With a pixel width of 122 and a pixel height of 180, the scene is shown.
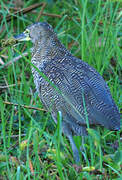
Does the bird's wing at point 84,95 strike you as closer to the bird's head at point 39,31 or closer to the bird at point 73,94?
the bird at point 73,94

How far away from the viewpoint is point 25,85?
4.79 m

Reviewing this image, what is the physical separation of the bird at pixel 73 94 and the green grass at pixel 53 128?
0.42 feet

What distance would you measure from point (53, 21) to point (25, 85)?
5.67ft

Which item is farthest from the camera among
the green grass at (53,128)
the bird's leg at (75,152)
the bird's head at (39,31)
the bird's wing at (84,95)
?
the bird's head at (39,31)

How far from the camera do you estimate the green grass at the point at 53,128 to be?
128 inches

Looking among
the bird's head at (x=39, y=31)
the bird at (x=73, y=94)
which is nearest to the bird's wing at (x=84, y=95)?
the bird at (x=73, y=94)

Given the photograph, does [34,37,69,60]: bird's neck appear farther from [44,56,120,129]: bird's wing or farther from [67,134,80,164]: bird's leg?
[67,134,80,164]: bird's leg

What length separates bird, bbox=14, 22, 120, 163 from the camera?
3.62 m

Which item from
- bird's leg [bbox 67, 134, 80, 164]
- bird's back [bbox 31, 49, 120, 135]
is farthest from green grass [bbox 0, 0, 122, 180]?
bird's back [bbox 31, 49, 120, 135]

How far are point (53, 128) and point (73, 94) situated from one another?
2.79ft

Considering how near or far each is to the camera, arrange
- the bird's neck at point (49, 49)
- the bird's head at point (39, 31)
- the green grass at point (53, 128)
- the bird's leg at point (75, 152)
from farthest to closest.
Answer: the bird's head at point (39, 31) < the bird's neck at point (49, 49) < the bird's leg at point (75, 152) < the green grass at point (53, 128)

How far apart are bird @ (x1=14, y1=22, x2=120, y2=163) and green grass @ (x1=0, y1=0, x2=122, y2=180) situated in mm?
127

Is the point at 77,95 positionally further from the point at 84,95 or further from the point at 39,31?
the point at 39,31

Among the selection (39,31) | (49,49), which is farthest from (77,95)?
(39,31)
